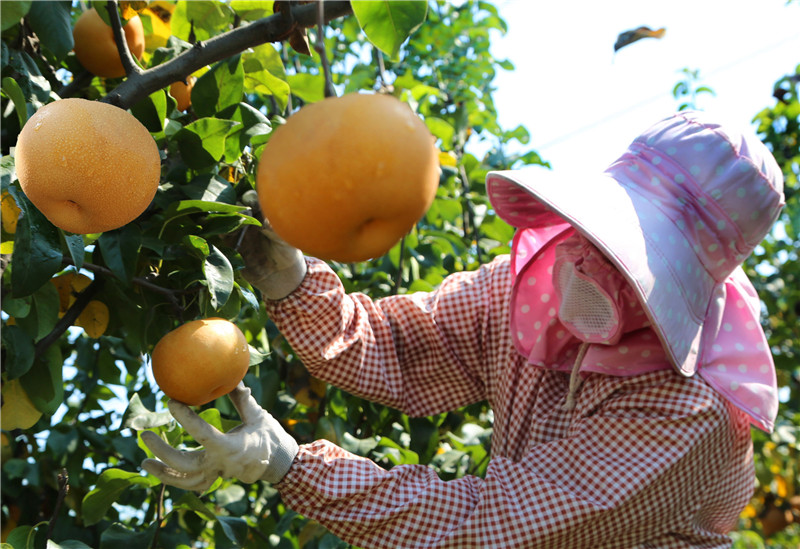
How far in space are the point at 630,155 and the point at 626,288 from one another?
26 centimetres

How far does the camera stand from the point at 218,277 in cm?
92

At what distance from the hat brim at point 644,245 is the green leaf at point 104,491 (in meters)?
0.78

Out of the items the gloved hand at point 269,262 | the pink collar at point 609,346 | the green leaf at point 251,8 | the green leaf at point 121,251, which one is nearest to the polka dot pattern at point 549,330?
the pink collar at point 609,346

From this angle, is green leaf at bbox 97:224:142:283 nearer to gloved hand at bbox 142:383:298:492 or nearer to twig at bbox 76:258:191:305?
twig at bbox 76:258:191:305

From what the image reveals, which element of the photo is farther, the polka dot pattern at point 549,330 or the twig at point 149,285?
the polka dot pattern at point 549,330

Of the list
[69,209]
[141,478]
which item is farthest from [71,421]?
[69,209]

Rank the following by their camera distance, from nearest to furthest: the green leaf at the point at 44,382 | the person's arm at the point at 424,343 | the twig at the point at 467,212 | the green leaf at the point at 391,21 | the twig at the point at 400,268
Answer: the green leaf at the point at 391,21
the green leaf at the point at 44,382
the person's arm at the point at 424,343
the twig at the point at 400,268
the twig at the point at 467,212

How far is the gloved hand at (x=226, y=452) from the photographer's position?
3.55 ft

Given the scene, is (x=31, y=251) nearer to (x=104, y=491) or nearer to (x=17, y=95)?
(x=17, y=95)

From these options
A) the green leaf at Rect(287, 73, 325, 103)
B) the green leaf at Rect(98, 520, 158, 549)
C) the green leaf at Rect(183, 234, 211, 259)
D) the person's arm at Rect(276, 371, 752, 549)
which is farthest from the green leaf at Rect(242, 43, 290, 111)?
the green leaf at Rect(98, 520, 158, 549)

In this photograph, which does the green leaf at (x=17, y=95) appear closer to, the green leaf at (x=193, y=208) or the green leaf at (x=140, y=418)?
the green leaf at (x=193, y=208)

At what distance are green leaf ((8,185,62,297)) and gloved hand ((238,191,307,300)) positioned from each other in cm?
40

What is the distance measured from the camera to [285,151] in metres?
0.58

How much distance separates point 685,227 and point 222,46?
0.87 metres
